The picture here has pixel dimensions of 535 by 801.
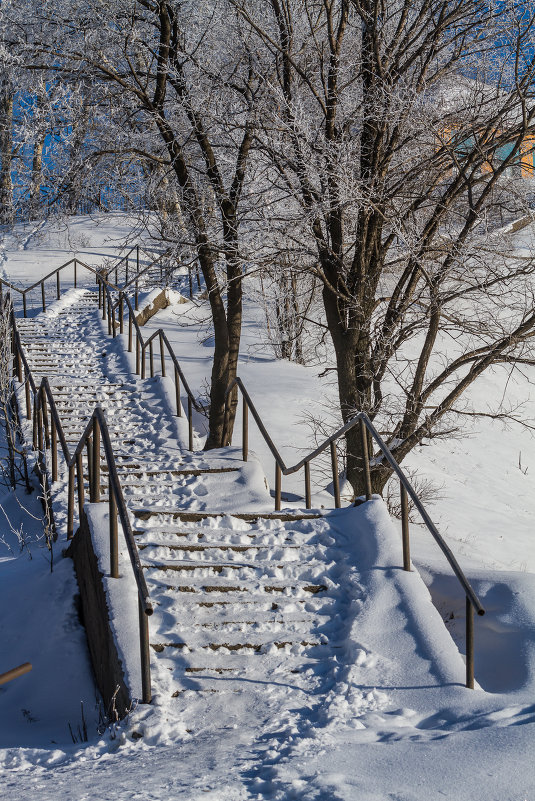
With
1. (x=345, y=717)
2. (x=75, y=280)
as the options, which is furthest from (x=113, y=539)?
(x=75, y=280)

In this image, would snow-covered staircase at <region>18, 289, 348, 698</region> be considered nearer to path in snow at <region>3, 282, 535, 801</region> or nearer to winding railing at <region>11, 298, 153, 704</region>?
path in snow at <region>3, 282, 535, 801</region>

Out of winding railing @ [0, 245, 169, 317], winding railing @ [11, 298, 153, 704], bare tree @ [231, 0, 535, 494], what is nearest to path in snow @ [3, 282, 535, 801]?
winding railing @ [11, 298, 153, 704]

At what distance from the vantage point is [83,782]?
12.1 feet

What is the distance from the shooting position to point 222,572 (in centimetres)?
588

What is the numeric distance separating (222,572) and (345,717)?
5.86ft

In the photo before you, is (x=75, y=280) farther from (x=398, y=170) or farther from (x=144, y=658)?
(x=144, y=658)

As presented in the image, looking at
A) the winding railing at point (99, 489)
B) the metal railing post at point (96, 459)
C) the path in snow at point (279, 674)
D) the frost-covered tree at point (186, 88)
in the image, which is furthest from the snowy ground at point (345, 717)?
the frost-covered tree at point (186, 88)

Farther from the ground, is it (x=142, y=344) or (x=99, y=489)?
(x=142, y=344)

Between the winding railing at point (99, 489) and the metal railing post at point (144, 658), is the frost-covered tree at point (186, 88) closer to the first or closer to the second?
the winding railing at point (99, 489)

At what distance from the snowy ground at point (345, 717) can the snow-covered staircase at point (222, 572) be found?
0.83ft

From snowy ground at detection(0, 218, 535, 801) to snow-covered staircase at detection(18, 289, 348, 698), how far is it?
0.25 metres

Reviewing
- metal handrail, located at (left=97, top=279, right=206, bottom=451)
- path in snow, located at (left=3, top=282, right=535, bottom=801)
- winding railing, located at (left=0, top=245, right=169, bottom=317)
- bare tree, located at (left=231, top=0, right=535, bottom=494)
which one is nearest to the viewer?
path in snow, located at (left=3, top=282, right=535, bottom=801)

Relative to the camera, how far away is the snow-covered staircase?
5.01 metres

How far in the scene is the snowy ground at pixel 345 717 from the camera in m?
3.50
